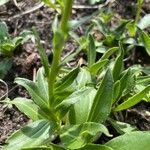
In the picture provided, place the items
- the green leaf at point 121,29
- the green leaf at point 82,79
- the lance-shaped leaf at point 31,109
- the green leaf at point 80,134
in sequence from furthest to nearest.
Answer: the green leaf at point 121,29 < the green leaf at point 82,79 < the lance-shaped leaf at point 31,109 < the green leaf at point 80,134

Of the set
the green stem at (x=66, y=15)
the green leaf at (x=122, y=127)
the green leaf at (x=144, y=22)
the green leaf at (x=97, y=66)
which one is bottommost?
the green leaf at (x=122, y=127)

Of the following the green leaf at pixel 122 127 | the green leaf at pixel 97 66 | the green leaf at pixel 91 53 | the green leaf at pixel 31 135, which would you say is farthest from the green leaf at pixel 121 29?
the green leaf at pixel 31 135

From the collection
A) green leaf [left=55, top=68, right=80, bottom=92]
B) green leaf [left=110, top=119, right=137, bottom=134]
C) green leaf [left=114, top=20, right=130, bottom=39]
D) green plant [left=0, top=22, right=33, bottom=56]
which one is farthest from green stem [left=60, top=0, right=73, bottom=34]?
green leaf [left=114, top=20, right=130, bottom=39]

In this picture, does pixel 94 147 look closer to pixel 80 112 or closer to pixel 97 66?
pixel 80 112

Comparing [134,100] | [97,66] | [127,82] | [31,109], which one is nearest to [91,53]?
[97,66]

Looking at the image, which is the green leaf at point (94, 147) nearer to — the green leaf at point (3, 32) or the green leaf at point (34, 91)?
the green leaf at point (34, 91)

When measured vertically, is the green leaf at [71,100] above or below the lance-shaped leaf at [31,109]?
above

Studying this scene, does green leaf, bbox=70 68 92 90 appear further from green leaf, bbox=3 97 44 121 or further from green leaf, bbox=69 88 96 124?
green leaf, bbox=3 97 44 121
